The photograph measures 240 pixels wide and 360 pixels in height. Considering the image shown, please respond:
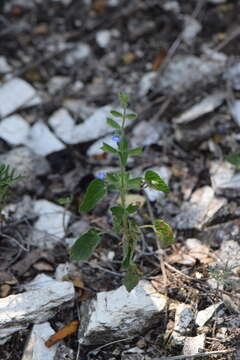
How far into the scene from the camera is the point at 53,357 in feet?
6.19

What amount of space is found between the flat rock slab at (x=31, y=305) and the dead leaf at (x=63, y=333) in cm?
7

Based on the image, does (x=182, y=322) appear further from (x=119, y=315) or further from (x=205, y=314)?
(x=119, y=315)

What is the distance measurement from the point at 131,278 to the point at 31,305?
378mm

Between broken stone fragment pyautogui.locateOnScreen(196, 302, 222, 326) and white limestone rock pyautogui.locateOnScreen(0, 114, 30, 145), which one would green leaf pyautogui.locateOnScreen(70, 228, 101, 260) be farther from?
white limestone rock pyautogui.locateOnScreen(0, 114, 30, 145)

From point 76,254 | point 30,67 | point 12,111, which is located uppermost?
point 30,67

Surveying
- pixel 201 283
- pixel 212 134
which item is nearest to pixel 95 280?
pixel 201 283

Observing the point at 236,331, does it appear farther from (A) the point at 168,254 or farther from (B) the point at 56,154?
(B) the point at 56,154

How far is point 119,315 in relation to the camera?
6.25 ft

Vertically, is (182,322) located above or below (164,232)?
below

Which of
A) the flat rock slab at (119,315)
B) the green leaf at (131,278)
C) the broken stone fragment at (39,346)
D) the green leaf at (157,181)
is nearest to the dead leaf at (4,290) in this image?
the broken stone fragment at (39,346)

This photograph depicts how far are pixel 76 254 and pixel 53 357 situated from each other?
1.22ft

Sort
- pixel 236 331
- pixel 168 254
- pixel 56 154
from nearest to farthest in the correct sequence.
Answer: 1. pixel 236 331
2. pixel 168 254
3. pixel 56 154

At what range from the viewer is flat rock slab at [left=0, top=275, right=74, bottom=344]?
1901 millimetres

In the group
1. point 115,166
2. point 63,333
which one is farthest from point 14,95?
point 63,333
